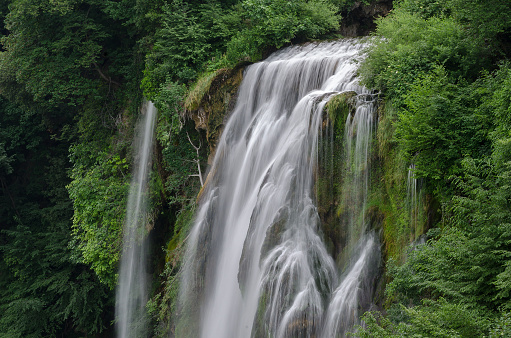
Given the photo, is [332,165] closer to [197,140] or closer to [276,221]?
[276,221]

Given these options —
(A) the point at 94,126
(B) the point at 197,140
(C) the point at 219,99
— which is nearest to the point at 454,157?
(C) the point at 219,99

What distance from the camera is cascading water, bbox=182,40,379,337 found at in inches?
313

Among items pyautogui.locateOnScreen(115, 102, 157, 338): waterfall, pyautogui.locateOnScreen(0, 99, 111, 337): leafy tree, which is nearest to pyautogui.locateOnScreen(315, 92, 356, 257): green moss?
pyautogui.locateOnScreen(115, 102, 157, 338): waterfall

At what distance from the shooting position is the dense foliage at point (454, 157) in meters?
5.08

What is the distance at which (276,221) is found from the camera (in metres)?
9.03

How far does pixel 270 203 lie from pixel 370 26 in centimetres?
992

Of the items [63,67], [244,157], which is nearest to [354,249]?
[244,157]

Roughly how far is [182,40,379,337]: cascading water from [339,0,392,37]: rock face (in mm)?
4381

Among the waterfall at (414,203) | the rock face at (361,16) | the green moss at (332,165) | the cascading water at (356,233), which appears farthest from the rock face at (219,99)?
the waterfall at (414,203)

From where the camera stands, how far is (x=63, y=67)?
57.3ft

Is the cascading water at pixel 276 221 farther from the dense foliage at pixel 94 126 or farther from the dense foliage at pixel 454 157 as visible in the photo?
the dense foliage at pixel 94 126

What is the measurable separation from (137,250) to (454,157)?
1209 cm

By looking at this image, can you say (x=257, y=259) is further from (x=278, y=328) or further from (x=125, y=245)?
(x=125, y=245)

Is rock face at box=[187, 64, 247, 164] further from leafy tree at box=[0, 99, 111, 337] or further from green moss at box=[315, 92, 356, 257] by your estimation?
leafy tree at box=[0, 99, 111, 337]
